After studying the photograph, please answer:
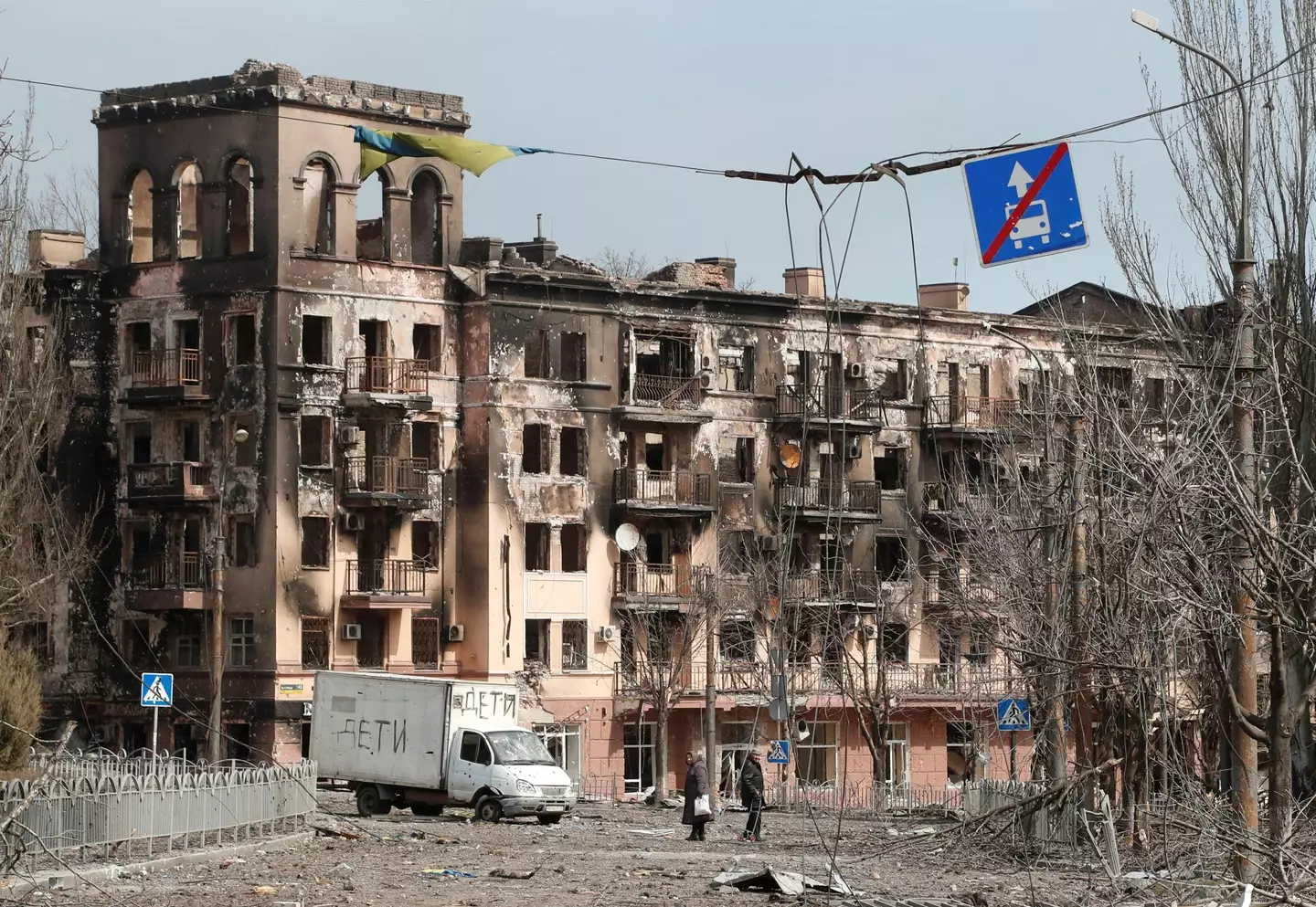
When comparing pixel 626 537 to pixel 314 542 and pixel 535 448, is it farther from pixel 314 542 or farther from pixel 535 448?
pixel 314 542

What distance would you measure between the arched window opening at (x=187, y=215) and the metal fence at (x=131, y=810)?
2918 centimetres

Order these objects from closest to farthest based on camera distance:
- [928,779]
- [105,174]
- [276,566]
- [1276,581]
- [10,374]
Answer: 1. [1276,581]
2. [10,374]
3. [276,566]
4. [105,174]
5. [928,779]

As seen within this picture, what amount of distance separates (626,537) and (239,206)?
47.4ft

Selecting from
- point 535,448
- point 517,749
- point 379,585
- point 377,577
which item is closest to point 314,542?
point 377,577

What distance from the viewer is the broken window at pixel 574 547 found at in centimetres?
6350

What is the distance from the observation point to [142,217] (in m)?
63.2

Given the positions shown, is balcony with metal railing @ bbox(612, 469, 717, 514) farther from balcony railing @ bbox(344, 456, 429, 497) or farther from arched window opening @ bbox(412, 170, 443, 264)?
arched window opening @ bbox(412, 170, 443, 264)

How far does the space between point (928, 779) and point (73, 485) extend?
1080 inches

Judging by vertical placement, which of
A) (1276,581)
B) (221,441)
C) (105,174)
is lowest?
(1276,581)

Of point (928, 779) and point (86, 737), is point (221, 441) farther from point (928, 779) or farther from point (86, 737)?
point (928, 779)

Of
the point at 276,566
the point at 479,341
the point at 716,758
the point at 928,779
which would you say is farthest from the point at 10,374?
the point at 928,779

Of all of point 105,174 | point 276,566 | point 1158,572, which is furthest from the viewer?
point 105,174

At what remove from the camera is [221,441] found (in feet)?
197

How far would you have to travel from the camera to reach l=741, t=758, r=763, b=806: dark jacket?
121 ft
